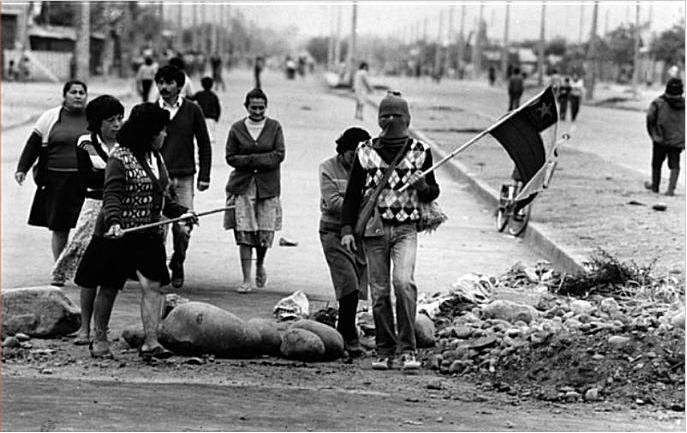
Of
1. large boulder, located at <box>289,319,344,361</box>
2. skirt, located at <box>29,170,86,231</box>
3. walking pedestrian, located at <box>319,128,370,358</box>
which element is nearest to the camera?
large boulder, located at <box>289,319,344,361</box>

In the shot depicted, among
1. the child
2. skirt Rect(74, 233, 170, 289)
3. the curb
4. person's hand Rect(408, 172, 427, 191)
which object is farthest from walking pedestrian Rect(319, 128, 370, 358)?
the child

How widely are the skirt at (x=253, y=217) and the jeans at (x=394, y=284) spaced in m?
2.83

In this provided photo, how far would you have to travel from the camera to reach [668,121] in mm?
20062

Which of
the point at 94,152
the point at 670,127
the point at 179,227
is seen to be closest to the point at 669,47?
the point at 670,127

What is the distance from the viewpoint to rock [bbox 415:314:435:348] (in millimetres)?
9469

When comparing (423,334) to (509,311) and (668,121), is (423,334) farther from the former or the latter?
(668,121)

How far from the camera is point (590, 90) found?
69938 millimetres

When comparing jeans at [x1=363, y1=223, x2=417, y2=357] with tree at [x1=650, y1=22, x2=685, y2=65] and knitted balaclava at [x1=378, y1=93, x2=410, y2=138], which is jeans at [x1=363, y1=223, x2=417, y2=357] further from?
tree at [x1=650, y1=22, x2=685, y2=65]

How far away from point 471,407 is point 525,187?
2.42 metres

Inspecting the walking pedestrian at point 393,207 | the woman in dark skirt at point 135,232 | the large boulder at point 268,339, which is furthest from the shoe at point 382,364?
the woman in dark skirt at point 135,232

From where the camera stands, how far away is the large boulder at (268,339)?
918 centimetres

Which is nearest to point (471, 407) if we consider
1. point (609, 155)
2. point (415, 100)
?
point (609, 155)

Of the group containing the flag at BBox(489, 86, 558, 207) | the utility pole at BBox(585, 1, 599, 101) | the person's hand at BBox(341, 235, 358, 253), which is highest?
the flag at BBox(489, 86, 558, 207)

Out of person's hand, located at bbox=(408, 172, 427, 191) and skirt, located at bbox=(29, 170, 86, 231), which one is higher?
person's hand, located at bbox=(408, 172, 427, 191)
